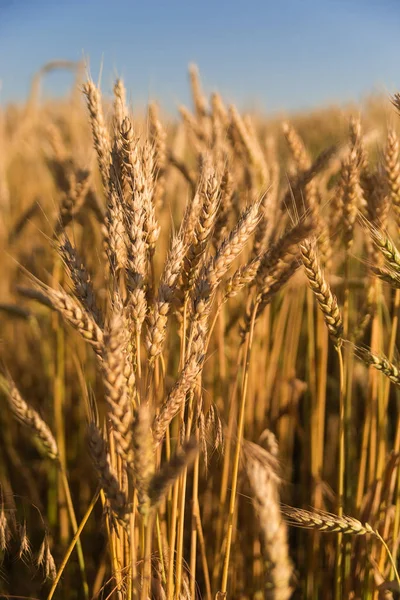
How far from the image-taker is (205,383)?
189 centimetres

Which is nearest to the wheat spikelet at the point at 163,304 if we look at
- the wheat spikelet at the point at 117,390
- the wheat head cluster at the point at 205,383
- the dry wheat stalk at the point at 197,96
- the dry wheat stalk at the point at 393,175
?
the wheat head cluster at the point at 205,383

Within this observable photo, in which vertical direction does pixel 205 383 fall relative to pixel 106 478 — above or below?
above

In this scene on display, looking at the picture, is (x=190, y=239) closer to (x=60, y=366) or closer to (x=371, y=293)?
(x=371, y=293)

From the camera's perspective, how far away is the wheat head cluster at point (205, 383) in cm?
78

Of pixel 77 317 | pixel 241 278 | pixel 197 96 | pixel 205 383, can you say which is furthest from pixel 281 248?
pixel 197 96

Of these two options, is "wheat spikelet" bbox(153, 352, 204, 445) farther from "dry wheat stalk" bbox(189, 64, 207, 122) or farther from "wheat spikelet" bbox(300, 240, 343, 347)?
"dry wheat stalk" bbox(189, 64, 207, 122)

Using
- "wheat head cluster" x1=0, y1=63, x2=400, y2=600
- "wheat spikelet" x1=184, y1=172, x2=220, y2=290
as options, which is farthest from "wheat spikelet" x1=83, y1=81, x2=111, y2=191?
"wheat spikelet" x1=184, y1=172, x2=220, y2=290

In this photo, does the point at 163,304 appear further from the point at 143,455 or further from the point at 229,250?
A: the point at 143,455

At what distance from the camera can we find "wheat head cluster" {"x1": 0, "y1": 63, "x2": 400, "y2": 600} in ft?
2.56

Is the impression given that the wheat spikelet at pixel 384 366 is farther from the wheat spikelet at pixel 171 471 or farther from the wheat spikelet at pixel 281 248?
the wheat spikelet at pixel 171 471

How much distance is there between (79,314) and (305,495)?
3.82ft

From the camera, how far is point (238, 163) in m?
1.89

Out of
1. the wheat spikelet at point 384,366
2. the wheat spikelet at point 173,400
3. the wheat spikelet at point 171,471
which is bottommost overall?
the wheat spikelet at point 171,471

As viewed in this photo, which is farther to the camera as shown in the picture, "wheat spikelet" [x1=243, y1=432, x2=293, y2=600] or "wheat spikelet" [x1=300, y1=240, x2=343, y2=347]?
"wheat spikelet" [x1=300, y1=240, x2=343, y2=347]
